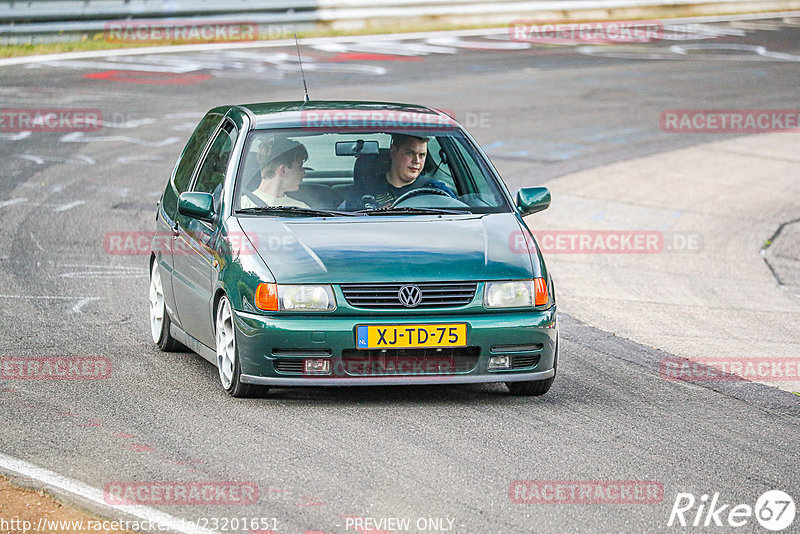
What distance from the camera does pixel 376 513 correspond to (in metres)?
5.56

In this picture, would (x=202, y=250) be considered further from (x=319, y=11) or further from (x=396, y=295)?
(x=319, y=11)

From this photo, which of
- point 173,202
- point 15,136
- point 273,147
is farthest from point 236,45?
point 273,147

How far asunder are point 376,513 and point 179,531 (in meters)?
0.79

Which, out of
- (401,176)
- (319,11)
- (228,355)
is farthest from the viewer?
(319,11)

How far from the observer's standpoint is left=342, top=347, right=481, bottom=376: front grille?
729 cm

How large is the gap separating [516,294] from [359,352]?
91 centimetres

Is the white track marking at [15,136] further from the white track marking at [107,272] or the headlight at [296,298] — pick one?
the headlight at [296,298]

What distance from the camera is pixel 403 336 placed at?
725 cm

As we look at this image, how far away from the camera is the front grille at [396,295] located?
729 cm

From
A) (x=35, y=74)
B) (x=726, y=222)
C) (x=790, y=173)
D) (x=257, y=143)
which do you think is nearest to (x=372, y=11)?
(x=35, y=74)

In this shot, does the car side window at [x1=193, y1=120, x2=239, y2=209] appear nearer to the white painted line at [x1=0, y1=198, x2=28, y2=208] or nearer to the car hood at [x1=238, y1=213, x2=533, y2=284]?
the car hood at [x1=238, y1=213, x2=533, y2=284]

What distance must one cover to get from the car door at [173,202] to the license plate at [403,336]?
1.81 m
